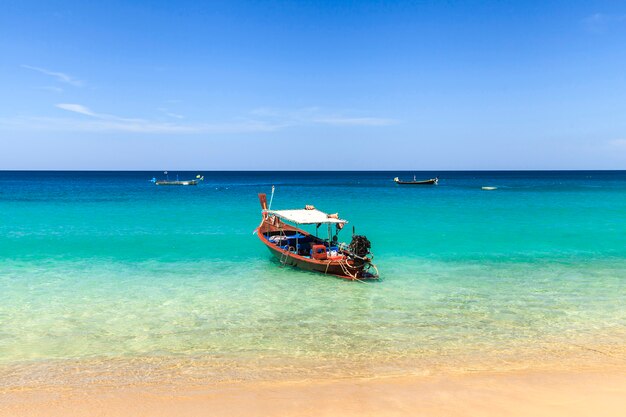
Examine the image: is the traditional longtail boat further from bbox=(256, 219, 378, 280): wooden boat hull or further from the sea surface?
the sea surface

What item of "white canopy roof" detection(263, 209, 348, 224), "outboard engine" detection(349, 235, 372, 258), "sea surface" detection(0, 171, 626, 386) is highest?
"white canopy roof" detection(263, 209, 348, 224)

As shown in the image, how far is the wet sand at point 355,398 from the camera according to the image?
25.3ft

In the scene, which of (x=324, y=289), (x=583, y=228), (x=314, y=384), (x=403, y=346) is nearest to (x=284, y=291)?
(x=324, y=289)

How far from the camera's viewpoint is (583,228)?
3234 cm

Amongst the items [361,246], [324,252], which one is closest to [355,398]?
[361,246]

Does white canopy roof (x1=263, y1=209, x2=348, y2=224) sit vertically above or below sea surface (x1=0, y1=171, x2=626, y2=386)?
above

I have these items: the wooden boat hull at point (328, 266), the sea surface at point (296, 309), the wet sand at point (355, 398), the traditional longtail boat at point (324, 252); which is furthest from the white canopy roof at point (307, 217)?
the wet sand at point (355, 398)

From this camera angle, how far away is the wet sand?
25.3 feet

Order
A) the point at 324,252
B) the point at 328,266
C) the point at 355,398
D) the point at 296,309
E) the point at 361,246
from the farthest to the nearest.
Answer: the point at 324,252 < the point at 328,266 < the point at 361,246 < the point at 296,309 < the point at 355,398

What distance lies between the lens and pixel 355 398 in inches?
324

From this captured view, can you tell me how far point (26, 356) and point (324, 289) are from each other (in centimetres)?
933

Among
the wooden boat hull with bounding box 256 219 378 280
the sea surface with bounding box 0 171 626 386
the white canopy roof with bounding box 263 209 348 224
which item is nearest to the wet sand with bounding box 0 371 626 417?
the sea surface with bounding box 0 171 626 386

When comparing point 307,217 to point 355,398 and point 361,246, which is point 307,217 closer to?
point 361,246

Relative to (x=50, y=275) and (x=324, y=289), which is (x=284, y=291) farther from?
(x=50, y=275)
